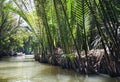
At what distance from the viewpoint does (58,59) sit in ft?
45.7

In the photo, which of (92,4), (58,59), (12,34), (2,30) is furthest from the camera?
(12,34)

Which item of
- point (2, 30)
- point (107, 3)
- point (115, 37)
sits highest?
point (2, 30)

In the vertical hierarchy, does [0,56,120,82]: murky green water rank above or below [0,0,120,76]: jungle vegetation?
below

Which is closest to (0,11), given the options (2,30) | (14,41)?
(2,30)

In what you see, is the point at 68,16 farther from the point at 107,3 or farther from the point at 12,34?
the point at 12,34

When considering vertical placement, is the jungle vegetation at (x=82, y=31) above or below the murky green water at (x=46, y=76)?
above

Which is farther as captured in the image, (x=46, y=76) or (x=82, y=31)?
(x=82, y=31)

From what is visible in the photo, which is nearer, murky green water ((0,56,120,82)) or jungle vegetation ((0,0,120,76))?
jungle vegetation ((0,0,120,76))

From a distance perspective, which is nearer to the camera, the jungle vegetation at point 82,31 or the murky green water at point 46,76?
the jungle vegetation at point 82,31

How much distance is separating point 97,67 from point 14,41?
75.9 feet

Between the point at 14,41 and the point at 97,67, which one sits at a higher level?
the point at 14,41

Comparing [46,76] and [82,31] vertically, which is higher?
[82,31]

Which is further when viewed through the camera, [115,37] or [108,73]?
[108,73]

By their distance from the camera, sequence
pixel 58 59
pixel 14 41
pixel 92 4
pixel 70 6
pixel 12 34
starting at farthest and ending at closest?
pixel 14 41
pixel 12 34
pixel 58 59
pixel 70 6
pixel 92 4
